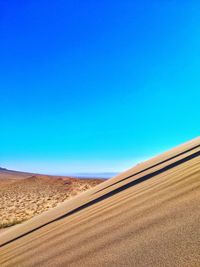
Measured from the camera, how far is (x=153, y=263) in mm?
1258

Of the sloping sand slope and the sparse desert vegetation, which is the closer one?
the sloping sand slope

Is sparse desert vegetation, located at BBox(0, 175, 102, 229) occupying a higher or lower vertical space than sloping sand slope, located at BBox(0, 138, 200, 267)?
higher

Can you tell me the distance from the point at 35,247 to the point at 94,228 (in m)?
0.57

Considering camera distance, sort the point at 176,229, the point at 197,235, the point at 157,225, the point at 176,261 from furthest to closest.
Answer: the point at 157,225
the point at 176,229
the point at 197,235
the point at 176,261

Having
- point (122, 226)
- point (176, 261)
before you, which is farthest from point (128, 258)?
point (122, 226)

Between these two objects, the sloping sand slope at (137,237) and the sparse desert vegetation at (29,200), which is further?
the sparse desert vegetation at (29,200)

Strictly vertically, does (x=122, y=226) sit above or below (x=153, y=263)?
above

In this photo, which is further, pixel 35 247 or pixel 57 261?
pixel 35 247

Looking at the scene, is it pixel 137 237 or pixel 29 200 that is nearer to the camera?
pixel 137 237

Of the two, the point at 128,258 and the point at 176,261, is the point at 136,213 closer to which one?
the point at 128,258

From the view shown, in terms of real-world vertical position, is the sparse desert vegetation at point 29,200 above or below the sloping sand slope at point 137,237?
above

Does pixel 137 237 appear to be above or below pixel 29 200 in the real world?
below

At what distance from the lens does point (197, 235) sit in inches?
52.1

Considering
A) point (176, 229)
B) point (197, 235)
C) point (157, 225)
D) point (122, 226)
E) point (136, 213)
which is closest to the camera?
point (197, 235)
